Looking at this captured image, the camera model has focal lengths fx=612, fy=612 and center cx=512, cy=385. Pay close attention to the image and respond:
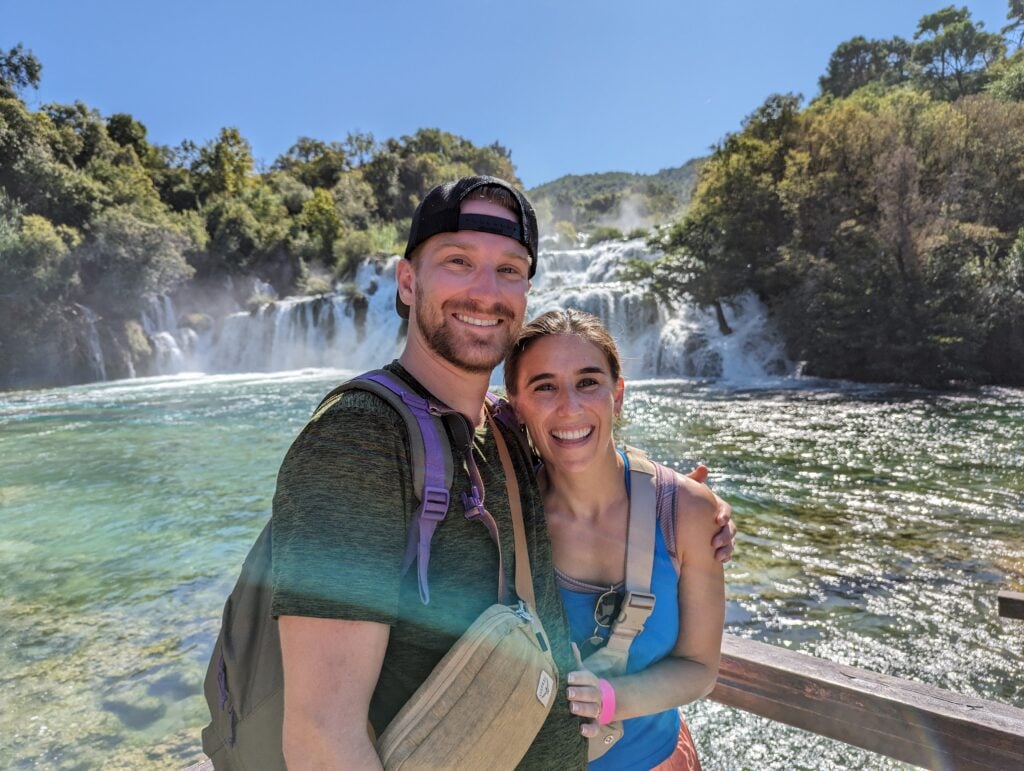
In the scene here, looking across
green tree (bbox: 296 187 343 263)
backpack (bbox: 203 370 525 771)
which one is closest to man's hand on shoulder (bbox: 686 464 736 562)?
backpack (bbox: 203 370 525 771)

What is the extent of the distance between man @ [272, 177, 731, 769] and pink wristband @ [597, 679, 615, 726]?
0.07 m

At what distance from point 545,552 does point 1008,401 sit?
16390mm

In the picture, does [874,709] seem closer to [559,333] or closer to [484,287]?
[559,333]

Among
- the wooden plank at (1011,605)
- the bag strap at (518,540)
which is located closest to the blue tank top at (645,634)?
the bag strap at (518,540)

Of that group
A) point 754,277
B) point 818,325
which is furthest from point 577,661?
point 754,277

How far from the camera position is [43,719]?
3.67 metres

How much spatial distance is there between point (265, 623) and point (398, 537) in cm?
30

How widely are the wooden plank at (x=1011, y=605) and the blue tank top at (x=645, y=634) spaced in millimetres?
2668

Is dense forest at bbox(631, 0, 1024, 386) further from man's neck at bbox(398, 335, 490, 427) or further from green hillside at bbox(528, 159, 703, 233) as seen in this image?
green hillside at bbox(528, 159, 703, 233)

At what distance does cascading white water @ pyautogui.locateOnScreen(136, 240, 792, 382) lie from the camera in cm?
2175

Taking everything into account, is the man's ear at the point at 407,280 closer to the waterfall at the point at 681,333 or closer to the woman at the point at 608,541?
the woman at the point at 608,541

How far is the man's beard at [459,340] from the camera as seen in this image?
1.36 meters

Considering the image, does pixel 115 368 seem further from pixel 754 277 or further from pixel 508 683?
pixel 508 683

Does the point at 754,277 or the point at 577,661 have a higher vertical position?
the point at 754,277
